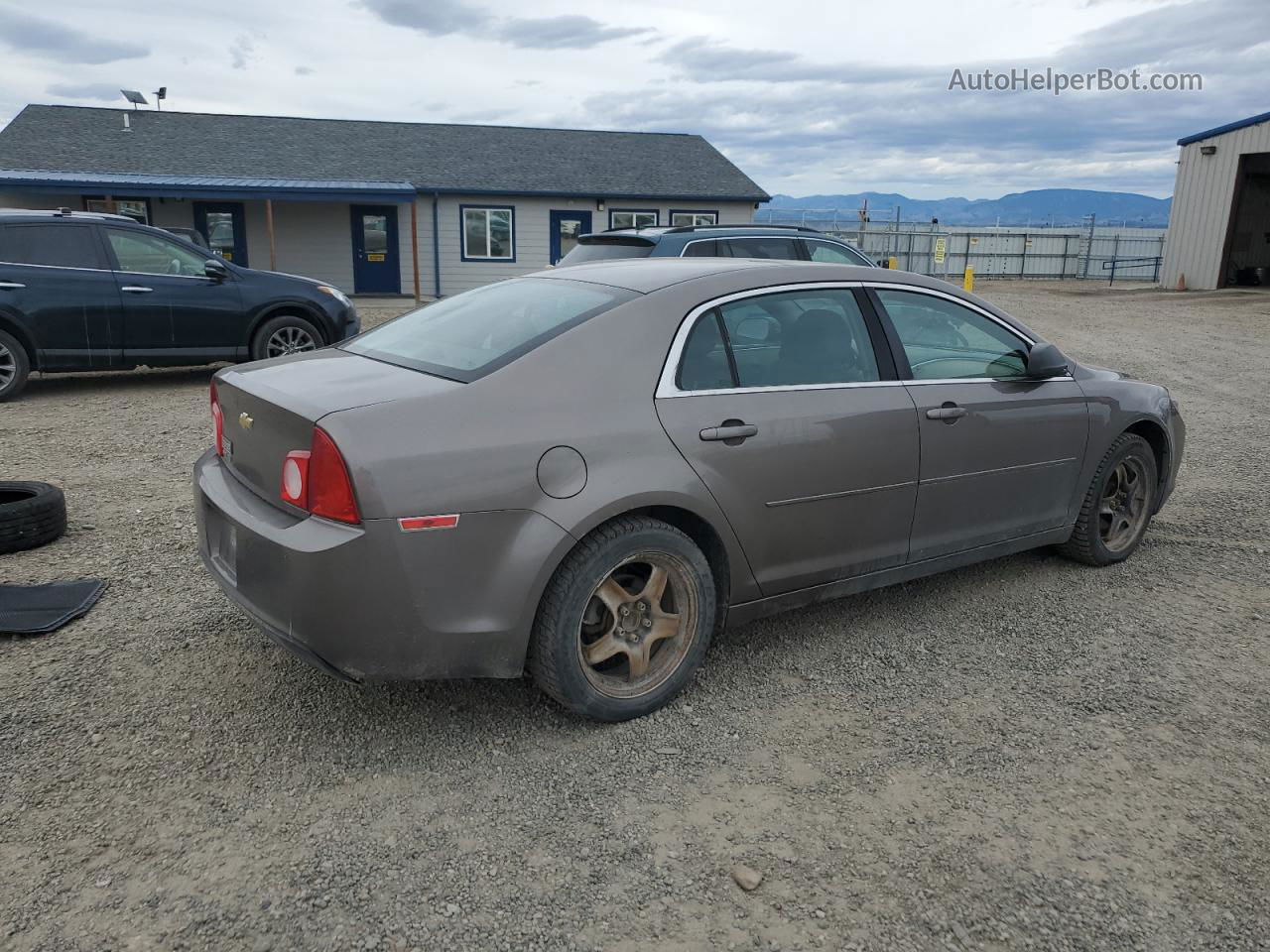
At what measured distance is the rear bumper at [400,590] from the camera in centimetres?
283

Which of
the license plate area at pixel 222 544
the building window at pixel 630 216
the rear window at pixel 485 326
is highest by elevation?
the building window at pixel 630 216

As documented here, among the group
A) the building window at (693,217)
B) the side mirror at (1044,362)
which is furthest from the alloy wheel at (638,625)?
the building window at (693,217)

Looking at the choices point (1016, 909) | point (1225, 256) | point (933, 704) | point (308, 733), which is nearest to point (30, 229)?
point (308, 733)

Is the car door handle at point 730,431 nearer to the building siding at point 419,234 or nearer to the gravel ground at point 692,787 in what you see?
the gravel ground at point 692,787

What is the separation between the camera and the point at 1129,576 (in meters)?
4.86

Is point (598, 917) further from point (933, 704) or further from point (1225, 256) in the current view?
point (1225, 256)

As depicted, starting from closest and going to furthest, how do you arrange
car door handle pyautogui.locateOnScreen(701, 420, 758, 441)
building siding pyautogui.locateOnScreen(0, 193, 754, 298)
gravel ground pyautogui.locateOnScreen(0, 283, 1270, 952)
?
gravel ground pyautogui.locateOnScreen(0, 283, 1270, 952) < car door handle pyautogui.locateOnScreen(701, 420, 758, 441) < building siding pyautogui.locateOnScreen(0, 193, 754, 298)

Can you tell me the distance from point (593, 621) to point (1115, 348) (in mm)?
13063

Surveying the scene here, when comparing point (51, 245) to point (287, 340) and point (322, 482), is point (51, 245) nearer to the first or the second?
point (287, 340)

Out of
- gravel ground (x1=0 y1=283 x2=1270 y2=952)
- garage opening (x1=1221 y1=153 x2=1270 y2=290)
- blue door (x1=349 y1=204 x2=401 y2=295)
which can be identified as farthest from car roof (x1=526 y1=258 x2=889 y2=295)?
garage opening (x1=1221 y1=153 x2=1270 y2=290)

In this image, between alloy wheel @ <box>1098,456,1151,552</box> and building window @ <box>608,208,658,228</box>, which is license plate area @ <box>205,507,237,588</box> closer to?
alloy wheel @ <box>1098,456,1151,552</box>

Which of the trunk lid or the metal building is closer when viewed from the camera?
the trunk lid

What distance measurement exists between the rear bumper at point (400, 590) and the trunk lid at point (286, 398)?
230mm

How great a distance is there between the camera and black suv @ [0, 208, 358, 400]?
29.9 feet
